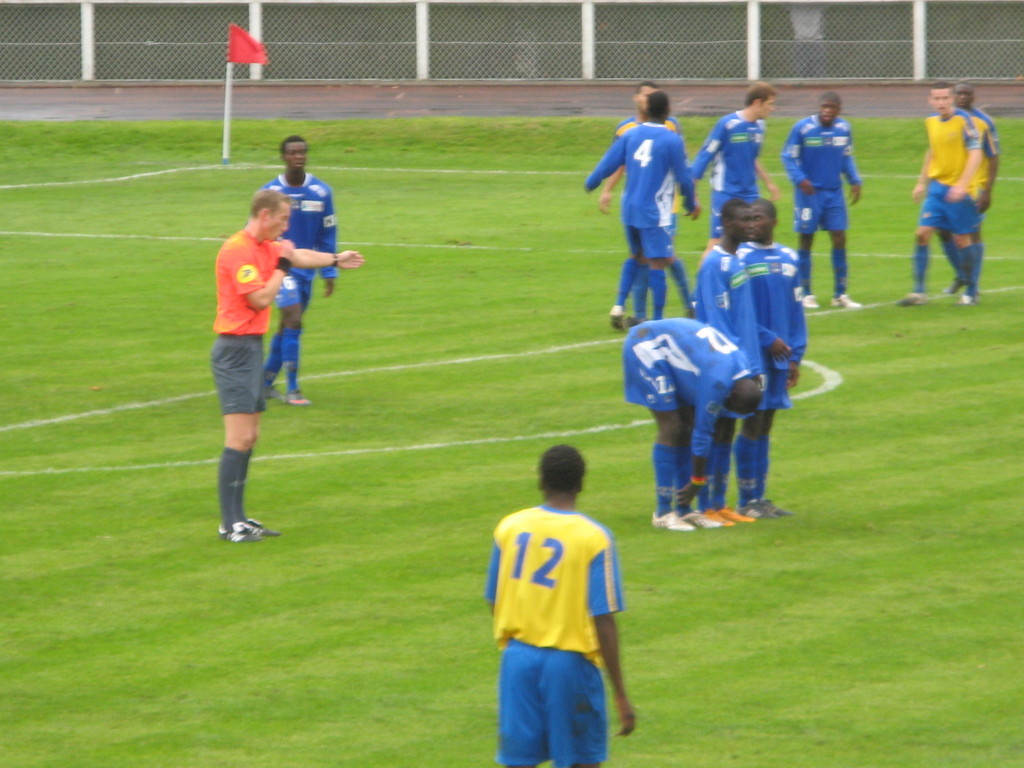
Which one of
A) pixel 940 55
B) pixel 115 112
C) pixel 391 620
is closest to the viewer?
pixel 391 620

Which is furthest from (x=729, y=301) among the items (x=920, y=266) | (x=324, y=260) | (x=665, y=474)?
(x=920, y=266)

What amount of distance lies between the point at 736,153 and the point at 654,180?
1.70 m

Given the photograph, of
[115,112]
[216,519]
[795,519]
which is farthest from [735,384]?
[115,112]

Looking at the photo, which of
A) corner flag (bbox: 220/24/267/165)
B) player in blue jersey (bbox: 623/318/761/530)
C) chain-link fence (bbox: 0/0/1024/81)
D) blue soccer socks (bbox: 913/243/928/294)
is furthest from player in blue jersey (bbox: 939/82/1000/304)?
chain-link fence (bbox: 0/0/1024/81)

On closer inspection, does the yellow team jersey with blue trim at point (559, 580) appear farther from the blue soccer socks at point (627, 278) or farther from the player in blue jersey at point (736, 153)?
the player in blue jersey at point (736, 153)

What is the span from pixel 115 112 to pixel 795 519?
3393 centimetres

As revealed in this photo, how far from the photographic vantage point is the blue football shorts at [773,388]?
10.6 m

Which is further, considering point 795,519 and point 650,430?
point 650,430

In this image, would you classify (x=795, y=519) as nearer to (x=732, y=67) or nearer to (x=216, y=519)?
(x=216, y=519)

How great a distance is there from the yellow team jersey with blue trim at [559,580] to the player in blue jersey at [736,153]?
39.2 feet

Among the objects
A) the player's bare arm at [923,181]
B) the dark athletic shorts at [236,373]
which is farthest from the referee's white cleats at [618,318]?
the dark athletic shorts at [236,373]

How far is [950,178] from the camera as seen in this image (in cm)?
1836

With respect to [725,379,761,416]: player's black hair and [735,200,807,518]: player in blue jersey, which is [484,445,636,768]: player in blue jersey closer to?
[725,379,761,416]: player's black hair

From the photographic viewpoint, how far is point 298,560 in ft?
33.3
